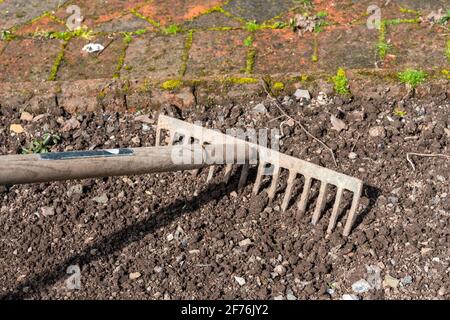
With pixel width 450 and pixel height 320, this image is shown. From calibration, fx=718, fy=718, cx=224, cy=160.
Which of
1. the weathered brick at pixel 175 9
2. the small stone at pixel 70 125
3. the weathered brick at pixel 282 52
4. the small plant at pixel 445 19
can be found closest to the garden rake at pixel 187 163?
the small stone at pixel 70 125

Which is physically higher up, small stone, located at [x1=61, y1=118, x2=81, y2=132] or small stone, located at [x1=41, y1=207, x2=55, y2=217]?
small stone, located at [x1=61, y1=118, x2=81, y2=132]

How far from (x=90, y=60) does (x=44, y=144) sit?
34.8 inches

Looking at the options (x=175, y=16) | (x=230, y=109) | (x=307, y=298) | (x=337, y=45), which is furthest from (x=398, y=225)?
(x=175, y=16)

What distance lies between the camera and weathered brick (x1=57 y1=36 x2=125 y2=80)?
16.0 feet

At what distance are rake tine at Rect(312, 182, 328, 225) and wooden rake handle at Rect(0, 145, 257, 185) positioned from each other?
0.53 meters

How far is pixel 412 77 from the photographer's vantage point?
14.6ft

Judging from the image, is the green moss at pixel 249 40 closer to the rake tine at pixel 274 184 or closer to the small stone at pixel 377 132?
the small stone at pixel 377 132

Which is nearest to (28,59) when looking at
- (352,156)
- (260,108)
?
(260,108)

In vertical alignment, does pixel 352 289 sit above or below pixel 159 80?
below

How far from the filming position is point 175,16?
5414mm

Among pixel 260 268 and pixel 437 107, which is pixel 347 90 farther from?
pixel 260 268

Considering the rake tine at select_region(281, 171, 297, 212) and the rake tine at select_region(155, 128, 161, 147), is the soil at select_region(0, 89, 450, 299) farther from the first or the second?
the rake tine at select_region(155, 128, 161, 147)

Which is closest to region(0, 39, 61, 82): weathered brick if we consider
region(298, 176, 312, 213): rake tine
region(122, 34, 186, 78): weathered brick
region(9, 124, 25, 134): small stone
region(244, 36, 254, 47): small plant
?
region(9, 124, 25, 134): small stone

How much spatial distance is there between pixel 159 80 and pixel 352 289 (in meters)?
1.91
